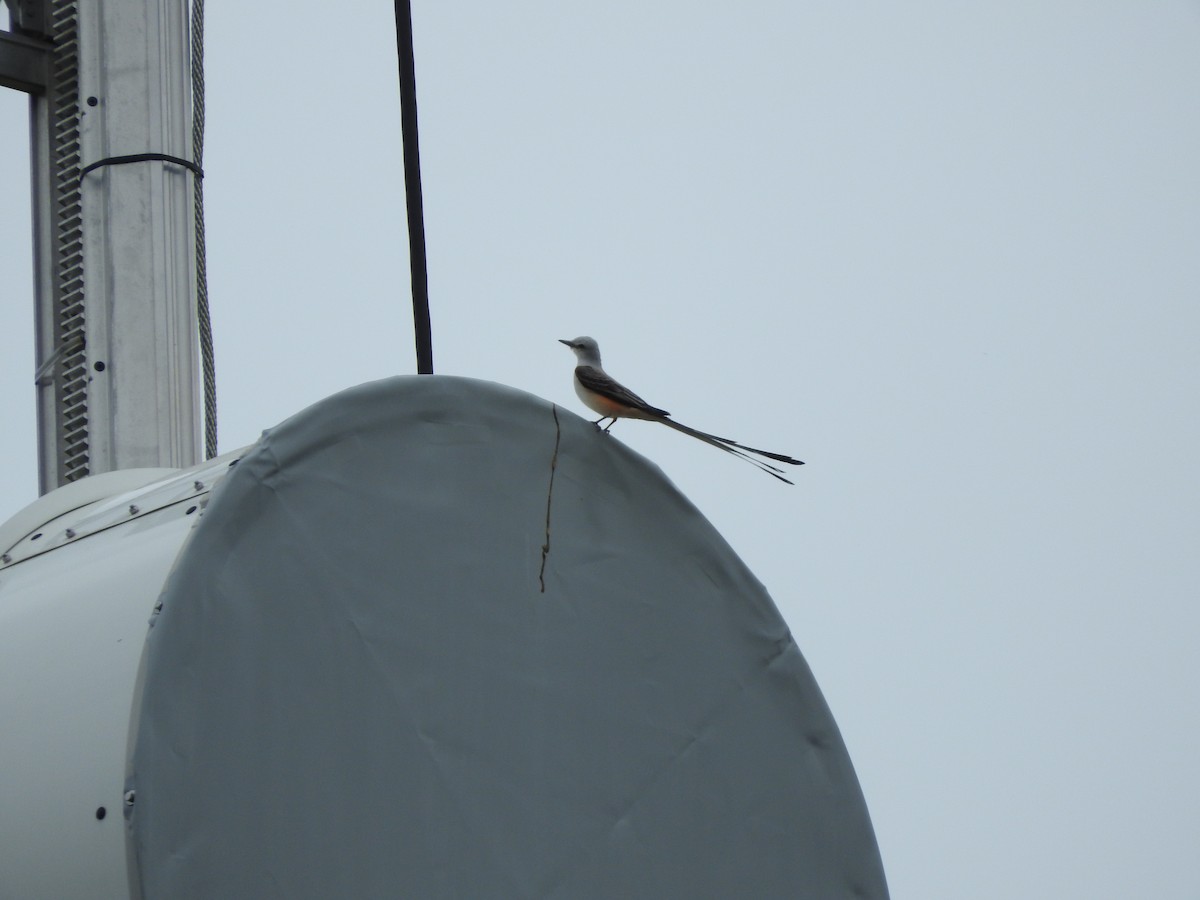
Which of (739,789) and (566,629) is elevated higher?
(566,629)

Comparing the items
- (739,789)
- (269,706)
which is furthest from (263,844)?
(739,789)

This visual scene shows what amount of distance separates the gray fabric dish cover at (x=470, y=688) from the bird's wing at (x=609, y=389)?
9cm

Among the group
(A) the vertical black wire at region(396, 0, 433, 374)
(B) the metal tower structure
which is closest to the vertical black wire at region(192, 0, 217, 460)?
(B) the metal tower structure

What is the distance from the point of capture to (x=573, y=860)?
2.00 m

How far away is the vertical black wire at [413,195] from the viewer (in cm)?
253

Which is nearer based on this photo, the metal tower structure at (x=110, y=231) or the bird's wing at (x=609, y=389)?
the bird's wing at (x=609, y=389)

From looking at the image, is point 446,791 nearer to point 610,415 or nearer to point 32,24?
point 610,415

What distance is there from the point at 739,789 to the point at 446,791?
21.7 inches

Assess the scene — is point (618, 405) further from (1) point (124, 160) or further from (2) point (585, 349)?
(1) point (124, 160)

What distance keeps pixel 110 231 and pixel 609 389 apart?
1463mm

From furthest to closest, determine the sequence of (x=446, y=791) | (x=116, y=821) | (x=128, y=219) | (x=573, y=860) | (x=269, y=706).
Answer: (x=128, y=219) → (x=573, y=860) → (x=446, y=791) → (x=269, y=706) → (x=116, y=821)

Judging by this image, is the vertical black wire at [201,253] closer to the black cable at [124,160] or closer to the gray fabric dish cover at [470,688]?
the black cable at [124,160]

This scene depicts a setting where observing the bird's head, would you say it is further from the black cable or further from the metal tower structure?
the black cable

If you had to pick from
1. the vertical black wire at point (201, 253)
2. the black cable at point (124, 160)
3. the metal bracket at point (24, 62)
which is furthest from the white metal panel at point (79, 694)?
the metal bracket at point (24, 62)
